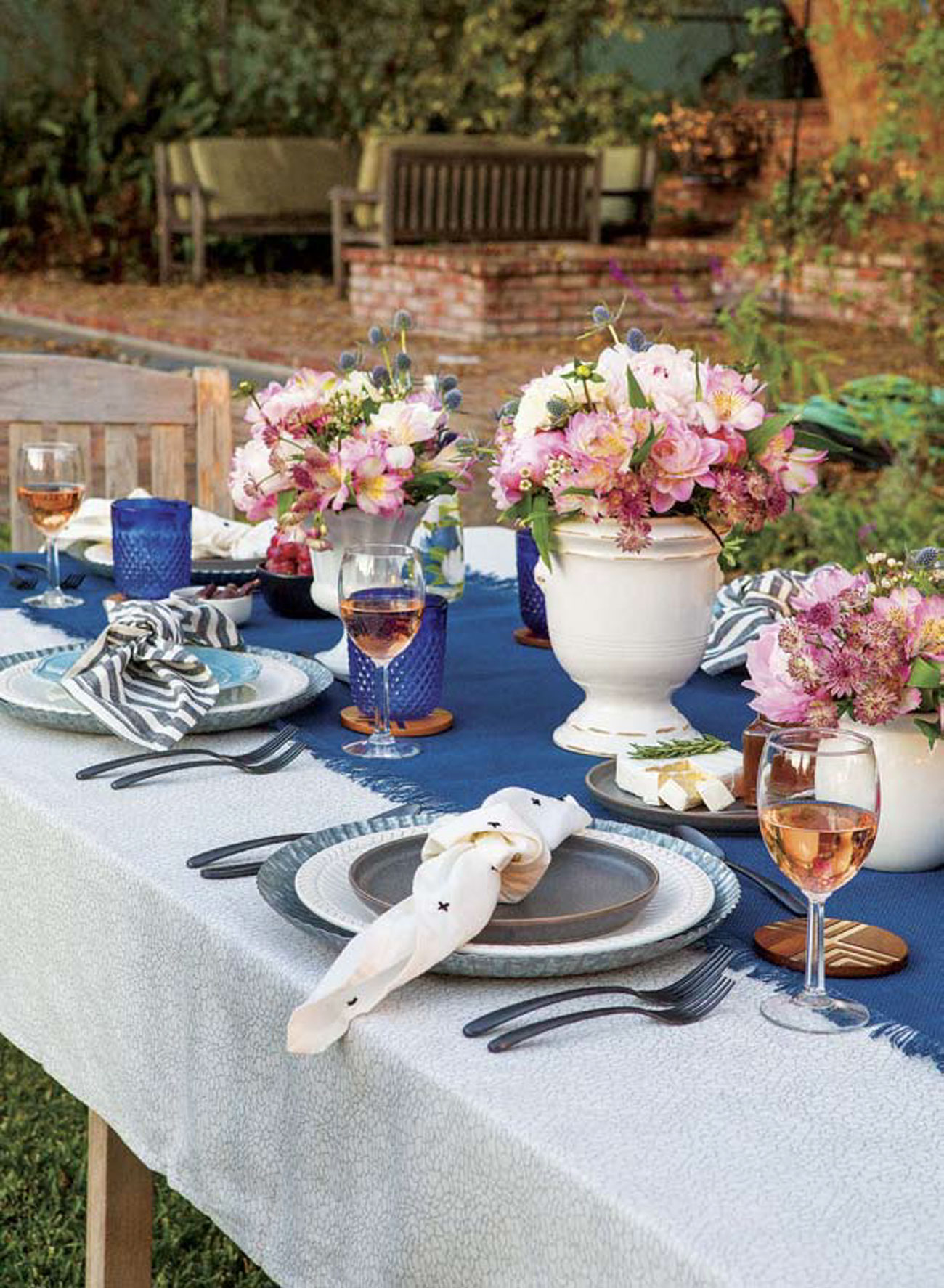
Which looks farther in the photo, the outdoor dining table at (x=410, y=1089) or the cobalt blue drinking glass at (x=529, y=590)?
the cobalt blue drinking glass at (x=529, y=590)

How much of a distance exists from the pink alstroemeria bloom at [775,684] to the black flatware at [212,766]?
1.41 feet

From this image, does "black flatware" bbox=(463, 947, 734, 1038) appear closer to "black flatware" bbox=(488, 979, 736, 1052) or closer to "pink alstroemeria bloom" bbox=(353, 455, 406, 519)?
"black flatware" bbox=(488, 979, 736, 1052)

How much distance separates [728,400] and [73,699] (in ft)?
2.11

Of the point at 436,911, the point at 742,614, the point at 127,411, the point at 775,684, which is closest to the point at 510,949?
the point at 436,911

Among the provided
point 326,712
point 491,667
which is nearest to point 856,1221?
point 326,712

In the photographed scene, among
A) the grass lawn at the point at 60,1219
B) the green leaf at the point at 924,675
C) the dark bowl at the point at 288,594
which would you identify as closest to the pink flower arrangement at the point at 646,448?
the green leaf at the point at 924,675

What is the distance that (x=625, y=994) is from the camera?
3.72ft

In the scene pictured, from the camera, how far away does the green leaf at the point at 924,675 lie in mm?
1294

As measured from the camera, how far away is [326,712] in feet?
5.88

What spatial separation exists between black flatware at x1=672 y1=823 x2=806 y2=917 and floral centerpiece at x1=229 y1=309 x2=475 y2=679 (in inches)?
20.5

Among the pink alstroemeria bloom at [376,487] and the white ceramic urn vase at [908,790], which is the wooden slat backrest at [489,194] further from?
the white ceramic urn vase at [908,790]

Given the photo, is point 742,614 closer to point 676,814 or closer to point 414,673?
point 414,673

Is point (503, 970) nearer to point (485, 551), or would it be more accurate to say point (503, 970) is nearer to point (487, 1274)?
point (487, 1274)

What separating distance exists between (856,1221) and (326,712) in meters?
0.99
